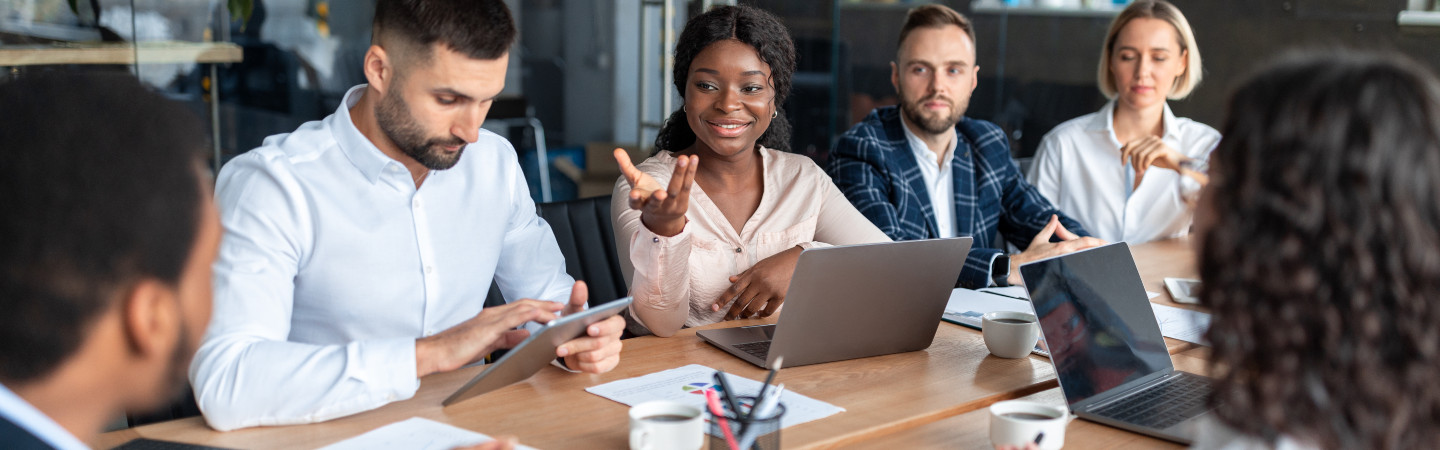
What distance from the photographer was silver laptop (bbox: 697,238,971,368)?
59.4 inches

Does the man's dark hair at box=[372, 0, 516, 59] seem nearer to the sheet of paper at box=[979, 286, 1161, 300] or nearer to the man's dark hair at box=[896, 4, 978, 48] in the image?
the sheet of paper at box=[979, 286, 1161, 300]

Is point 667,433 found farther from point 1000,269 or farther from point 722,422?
point 1000,269

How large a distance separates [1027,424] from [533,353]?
0.61m

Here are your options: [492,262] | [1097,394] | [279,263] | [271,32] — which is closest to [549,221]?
[492,262]

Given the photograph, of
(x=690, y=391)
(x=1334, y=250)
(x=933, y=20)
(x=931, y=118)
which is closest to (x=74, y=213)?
(x=690, y=391)

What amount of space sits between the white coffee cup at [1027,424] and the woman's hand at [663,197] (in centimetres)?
58

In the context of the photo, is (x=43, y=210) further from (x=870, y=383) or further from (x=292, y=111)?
(x=292, y=111)

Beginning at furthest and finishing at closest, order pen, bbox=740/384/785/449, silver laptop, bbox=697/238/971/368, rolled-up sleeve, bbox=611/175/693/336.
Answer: rolled-up sleeve, bbox=611/175/693/336 → silver laptop, bbox=697/238/971/368 → pen, bbox=740/384/785/449

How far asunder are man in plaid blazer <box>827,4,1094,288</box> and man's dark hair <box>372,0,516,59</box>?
1203mm

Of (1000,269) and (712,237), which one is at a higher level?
(712,237)

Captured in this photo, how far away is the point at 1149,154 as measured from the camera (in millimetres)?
2859

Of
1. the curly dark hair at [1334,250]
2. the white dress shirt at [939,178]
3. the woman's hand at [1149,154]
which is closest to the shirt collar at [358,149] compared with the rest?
the curly dark hair at [1334,250]

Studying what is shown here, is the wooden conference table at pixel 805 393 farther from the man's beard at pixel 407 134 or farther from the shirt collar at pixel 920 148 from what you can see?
the shirt collar at pixel 920 148

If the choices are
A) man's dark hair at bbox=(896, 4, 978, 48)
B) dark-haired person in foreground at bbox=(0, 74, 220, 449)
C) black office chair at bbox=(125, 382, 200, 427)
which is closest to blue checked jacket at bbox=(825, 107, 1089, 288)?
man's dark hair at bbox=(896, 4, 978, 48)
